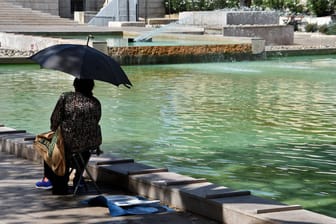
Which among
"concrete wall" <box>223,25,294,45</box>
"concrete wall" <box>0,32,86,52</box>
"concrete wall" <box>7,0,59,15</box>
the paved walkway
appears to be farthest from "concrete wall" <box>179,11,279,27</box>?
the paved walkway

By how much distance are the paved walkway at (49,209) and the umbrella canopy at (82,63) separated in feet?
4.06

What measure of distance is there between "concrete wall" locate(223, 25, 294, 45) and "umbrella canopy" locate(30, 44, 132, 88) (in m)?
27.8

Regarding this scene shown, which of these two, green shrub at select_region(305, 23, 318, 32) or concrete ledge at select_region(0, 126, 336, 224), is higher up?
concrete ledge at select_region(0, 126, 336, 224)

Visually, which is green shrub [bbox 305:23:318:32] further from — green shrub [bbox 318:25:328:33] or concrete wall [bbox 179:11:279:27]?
concrete wall [bbox 179:11:279:27]

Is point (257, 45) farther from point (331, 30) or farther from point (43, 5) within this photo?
point (43, 5)

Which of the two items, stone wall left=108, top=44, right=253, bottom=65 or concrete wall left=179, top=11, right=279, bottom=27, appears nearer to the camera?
stone wall left=108, top=44, right=253, bottom=65

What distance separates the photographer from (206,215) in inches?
319

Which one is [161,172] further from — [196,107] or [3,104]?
[3,104]

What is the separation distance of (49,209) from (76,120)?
0.99 metres

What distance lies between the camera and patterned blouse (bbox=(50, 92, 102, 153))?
8.94 metres

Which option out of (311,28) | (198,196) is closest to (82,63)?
(198,196)

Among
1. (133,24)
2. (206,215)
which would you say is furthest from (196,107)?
(133,24)

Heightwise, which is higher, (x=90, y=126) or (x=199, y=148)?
(x=90, y=126)

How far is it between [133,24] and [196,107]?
2927cm
